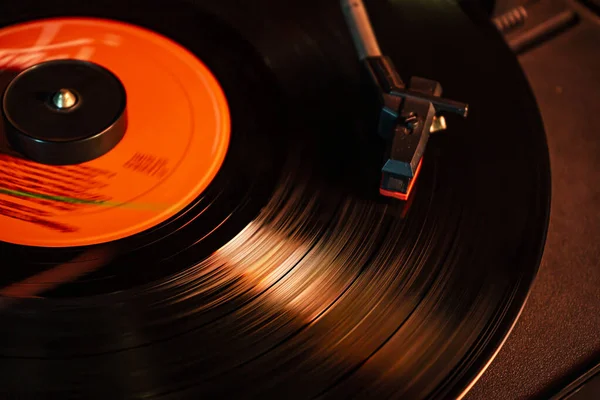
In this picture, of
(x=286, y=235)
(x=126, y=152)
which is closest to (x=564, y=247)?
(x=286, y=235)

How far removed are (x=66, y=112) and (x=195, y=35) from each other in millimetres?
223

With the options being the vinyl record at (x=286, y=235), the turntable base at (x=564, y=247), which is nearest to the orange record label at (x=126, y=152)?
the vinyl record at (x=286, y=235)

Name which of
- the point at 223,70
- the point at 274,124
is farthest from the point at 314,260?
the point at 223,70

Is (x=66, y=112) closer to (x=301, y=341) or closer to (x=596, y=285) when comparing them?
(x=301, y=341)

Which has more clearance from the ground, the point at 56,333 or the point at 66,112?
the point at 66,112

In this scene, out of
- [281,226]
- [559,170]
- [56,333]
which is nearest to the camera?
[56,333]

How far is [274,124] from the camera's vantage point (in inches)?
35.6

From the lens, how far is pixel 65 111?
0.88 m

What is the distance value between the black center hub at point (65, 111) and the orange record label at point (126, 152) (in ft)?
0.08

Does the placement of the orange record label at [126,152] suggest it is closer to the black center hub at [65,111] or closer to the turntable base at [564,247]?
the black center hub at [65,111]

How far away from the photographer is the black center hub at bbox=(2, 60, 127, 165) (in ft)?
2.82

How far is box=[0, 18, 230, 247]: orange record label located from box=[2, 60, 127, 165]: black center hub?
0.02 m

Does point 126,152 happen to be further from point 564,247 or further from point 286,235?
point 564,247

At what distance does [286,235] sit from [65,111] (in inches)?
12.9
